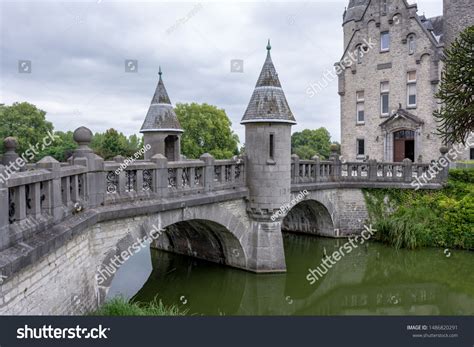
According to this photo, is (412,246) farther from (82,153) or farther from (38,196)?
(38,196)

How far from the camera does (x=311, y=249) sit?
1775 centimetres

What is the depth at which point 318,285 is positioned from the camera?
13.7 m

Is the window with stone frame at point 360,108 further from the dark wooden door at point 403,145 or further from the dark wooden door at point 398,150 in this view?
the dark wooden door at point 398,150

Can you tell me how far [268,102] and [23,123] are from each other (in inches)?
1366

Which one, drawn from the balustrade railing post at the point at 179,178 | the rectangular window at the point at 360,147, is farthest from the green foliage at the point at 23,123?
the balustrade railing post at the point at 179,178

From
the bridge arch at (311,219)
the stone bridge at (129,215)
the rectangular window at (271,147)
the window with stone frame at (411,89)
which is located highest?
the window with stone frame at (411,89)

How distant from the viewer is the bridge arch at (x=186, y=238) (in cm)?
890

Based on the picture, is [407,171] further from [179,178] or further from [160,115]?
[179,178]

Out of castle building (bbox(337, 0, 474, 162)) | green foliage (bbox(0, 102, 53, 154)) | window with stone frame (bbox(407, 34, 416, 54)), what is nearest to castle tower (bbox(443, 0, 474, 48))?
castle building (bbox(337, 0, 474, 162))

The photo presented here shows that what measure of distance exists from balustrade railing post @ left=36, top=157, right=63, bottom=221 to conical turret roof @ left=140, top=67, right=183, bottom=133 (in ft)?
26.8

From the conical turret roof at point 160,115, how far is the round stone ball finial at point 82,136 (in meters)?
6.36

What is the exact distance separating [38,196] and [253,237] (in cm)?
850

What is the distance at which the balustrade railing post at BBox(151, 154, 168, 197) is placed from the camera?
1000 cm
